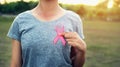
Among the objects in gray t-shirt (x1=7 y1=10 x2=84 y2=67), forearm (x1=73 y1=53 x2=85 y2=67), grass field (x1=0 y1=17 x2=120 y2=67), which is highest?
gray t-shirt (x1=7 y1=10 x2=84 y2=67)

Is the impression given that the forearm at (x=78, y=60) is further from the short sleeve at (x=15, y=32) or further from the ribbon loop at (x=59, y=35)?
the short sleeve at (x=15, y=32)

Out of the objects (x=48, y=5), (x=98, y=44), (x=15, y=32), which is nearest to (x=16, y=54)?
(x=15, y=32)

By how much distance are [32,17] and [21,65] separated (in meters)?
0.15

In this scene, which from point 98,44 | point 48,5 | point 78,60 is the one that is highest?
point 48,5

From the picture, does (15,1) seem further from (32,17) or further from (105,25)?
(32,17)

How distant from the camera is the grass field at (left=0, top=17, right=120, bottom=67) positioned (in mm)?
1468

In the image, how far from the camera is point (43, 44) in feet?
2.41

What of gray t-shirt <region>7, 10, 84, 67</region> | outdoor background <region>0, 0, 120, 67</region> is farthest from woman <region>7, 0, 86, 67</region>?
outdoor background <region>0, 0, 120, 67</region>

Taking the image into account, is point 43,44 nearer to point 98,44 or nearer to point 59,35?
point 59,35

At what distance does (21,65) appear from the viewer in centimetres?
81

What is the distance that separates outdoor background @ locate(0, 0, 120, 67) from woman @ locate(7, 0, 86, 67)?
66 centimetres

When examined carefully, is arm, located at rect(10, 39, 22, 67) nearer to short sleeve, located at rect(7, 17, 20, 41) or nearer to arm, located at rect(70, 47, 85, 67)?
short sleeve, located at rect(7, 17, 20, 41)

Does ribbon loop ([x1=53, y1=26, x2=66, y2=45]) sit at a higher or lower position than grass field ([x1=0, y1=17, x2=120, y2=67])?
higher

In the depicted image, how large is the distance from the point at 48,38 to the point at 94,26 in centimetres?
80
